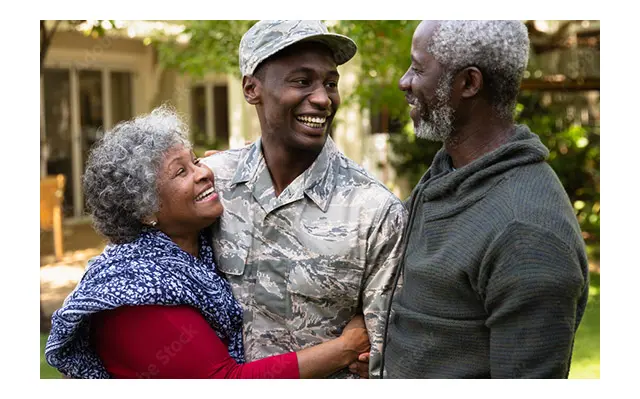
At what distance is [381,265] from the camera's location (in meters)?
2.73

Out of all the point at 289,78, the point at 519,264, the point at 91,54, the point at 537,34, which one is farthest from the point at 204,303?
the point at 91,54

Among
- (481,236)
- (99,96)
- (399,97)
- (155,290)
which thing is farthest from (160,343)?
(99,96)

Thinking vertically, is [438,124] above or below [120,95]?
below

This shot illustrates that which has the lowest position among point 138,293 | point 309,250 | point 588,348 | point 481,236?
point 588,348

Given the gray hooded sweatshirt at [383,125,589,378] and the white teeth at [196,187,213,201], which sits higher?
the white teeth at [196,187,213,201]

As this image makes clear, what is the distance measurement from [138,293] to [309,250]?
626 millimetres

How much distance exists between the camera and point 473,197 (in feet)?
7.72

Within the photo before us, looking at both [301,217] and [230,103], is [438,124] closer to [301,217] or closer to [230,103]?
[301,217]

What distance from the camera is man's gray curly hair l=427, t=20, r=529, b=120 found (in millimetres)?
2344

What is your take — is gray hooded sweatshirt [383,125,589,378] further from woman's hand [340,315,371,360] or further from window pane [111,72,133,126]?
window pane [111,72,133,126]

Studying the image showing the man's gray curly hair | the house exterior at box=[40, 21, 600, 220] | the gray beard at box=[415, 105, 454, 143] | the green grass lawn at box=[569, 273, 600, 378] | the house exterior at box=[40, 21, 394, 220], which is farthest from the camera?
the house exterior at box=[40, 21, 394, 220]

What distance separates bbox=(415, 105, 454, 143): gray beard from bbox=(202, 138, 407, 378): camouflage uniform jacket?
321 mm

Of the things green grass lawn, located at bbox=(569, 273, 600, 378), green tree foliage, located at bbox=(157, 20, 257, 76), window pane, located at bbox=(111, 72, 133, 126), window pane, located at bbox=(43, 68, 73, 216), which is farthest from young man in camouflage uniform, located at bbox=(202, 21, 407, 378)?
window pane, located at bbox=(111, 72, 133, 126)

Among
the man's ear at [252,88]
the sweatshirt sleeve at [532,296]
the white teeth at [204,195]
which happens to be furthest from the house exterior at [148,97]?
the sweatshirt sleeve at [532,296]
